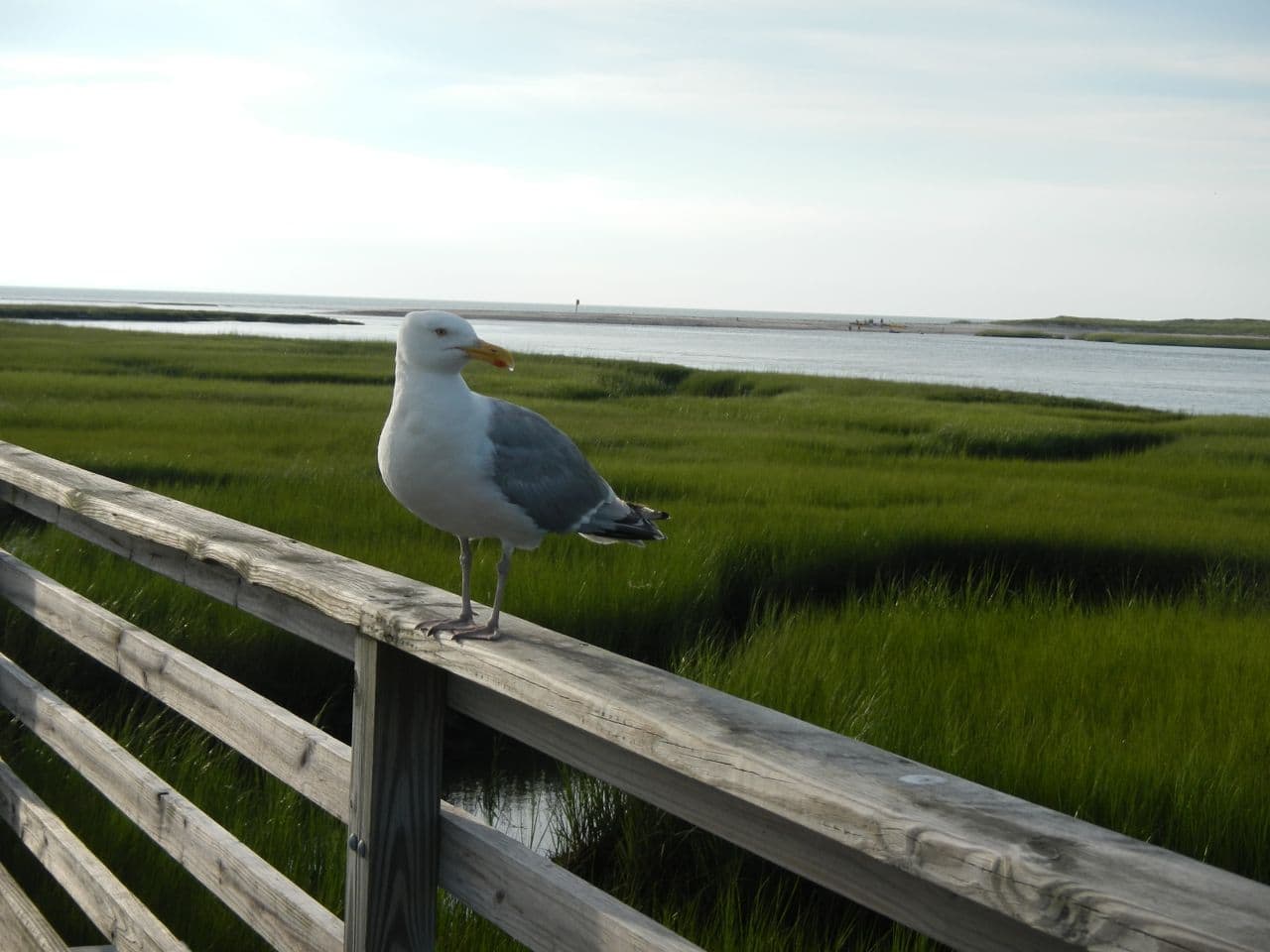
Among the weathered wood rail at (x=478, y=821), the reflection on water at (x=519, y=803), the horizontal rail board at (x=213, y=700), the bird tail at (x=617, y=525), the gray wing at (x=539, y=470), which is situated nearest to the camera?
the weathered wood rail at (x=478, y=821)

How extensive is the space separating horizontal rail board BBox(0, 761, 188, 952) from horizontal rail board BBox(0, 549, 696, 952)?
510mm

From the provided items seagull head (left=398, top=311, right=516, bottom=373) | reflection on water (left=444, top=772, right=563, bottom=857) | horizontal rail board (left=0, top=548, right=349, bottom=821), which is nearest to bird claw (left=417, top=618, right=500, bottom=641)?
horizontal rail board (left=0, top=548, right=349, bottom=821)

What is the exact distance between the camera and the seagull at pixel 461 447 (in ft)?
8.57

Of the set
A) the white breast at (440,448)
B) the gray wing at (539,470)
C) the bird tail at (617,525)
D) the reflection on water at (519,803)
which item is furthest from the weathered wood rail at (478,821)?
the reflection on water at (519,803)

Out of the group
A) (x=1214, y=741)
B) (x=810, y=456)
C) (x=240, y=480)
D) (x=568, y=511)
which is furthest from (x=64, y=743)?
(x=810, y=456)

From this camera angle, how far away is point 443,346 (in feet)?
8.61

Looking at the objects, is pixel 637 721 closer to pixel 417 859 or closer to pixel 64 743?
pixel 417 859

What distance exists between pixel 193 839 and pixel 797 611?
17.3ft

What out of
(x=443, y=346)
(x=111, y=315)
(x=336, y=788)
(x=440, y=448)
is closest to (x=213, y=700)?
(x=336, y=788)

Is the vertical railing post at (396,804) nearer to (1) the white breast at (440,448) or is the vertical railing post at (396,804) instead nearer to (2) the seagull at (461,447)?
(2) the seagull at (461,447)

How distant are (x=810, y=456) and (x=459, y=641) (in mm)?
12507

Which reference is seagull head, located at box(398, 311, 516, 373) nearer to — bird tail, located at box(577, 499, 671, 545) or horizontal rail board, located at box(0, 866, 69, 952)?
bird tail, located at box(577, 499, 671, 545)

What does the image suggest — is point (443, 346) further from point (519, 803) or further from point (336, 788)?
point (519, 803)

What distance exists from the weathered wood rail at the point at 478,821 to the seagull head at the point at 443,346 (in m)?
0.46
